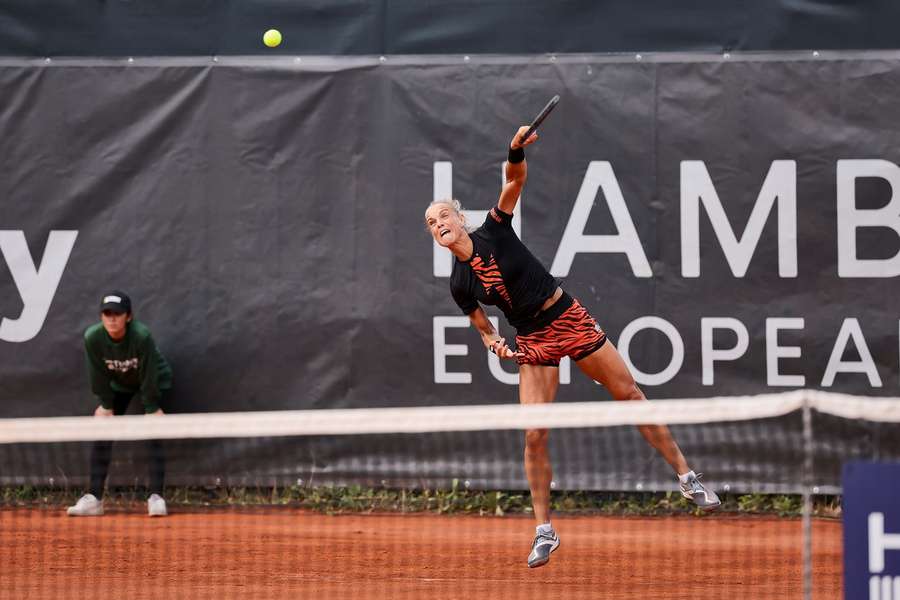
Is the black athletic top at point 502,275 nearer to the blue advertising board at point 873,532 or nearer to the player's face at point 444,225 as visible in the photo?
the player's face at point 444,225

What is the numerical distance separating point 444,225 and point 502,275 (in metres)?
0.33

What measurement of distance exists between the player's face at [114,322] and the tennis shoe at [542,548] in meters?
2.89

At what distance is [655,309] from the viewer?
24.2ft

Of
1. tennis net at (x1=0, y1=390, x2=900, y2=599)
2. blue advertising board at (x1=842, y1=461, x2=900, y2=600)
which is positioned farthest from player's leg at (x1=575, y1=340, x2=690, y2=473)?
blue advertising board at (x1=842, y1=461, x2=900, y2=600)

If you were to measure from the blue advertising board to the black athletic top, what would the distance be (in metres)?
2.36

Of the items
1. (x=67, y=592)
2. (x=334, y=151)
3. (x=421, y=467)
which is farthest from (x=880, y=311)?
(x=67, y=592)

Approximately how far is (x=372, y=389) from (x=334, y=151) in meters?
1.36

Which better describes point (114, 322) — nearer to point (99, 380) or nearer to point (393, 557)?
point (99, 380)

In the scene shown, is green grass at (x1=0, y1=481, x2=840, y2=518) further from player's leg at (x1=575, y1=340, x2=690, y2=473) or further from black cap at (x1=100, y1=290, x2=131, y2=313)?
player's leg at (x1=575, y1=340, x2=690, y2=473)

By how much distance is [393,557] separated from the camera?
254 inches

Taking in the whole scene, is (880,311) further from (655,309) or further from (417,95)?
(417,95)

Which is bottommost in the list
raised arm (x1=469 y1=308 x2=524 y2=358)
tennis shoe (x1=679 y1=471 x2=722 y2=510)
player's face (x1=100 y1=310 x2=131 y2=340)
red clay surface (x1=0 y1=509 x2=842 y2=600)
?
red clay surface (x1=0 y1=509 x2=842 y2=600)

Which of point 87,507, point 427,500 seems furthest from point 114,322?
point 427,500

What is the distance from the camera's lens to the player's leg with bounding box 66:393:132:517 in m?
7.48
